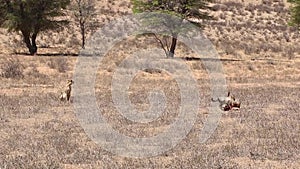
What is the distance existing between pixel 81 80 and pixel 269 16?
4215 centimetres

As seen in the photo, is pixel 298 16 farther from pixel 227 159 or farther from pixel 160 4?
pixel 227 159

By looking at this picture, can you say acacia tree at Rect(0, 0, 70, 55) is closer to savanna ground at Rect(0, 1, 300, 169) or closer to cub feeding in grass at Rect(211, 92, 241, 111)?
savanna ground at Rect(0, 1, 300, 169)

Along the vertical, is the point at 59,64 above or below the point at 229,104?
below

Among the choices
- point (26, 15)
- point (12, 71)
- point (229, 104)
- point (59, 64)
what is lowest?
point (59, 64)

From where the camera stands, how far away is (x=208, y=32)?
48688mm

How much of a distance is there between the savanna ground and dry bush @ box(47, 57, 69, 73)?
0.06 m

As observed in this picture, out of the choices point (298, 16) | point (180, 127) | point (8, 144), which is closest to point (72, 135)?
point (8, 144)

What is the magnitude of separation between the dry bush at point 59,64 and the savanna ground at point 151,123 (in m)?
0.06

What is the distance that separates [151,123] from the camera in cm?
1289

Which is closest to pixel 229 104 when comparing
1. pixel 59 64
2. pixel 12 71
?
pixel 12 71

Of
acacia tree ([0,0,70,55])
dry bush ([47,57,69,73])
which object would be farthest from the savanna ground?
acacia tree ([0,0,70,55])

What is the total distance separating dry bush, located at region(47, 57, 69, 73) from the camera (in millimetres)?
23837

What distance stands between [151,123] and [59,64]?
1238 centimetres

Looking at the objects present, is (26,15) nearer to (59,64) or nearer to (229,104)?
(59,64)
